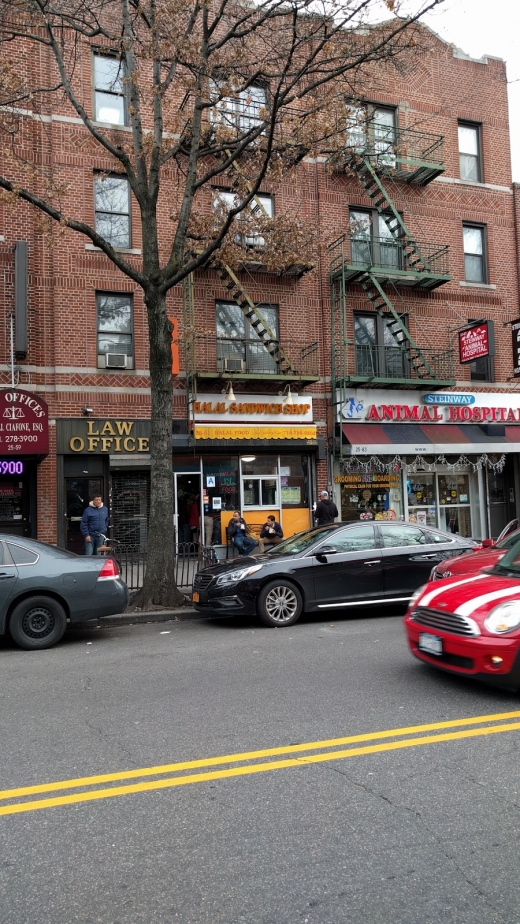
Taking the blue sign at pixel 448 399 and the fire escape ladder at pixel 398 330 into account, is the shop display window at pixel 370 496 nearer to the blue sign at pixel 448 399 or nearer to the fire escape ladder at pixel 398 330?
the blue sign at pixel 448 399

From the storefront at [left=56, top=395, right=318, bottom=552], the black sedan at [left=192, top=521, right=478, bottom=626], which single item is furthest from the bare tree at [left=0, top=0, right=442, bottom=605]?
the storefront at [left=56, top=395, right=318, bottom=552]

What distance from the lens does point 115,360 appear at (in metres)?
15.9

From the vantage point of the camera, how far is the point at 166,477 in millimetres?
11016

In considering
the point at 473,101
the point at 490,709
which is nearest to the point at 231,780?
the point at 490,709

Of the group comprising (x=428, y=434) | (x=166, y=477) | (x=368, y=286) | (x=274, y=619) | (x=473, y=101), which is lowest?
(x=274, y=619)

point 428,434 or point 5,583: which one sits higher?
point 428,434

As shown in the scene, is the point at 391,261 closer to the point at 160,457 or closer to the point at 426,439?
the point at 426,439

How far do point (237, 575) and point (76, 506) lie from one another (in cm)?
764

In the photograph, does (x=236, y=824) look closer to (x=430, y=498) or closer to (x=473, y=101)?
(x=430, y=498)

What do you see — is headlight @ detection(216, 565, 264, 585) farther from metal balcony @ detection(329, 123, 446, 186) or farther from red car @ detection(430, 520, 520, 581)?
metal balcony @ detection(329, 123, 446, 186)

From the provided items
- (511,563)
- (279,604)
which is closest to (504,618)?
(511,563)

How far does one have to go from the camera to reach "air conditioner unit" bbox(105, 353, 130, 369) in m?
15.9

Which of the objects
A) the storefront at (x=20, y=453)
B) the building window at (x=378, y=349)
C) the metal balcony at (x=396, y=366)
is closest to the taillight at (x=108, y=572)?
the storefront at (x=20, y=453)

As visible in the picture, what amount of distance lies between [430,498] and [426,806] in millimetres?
16464
